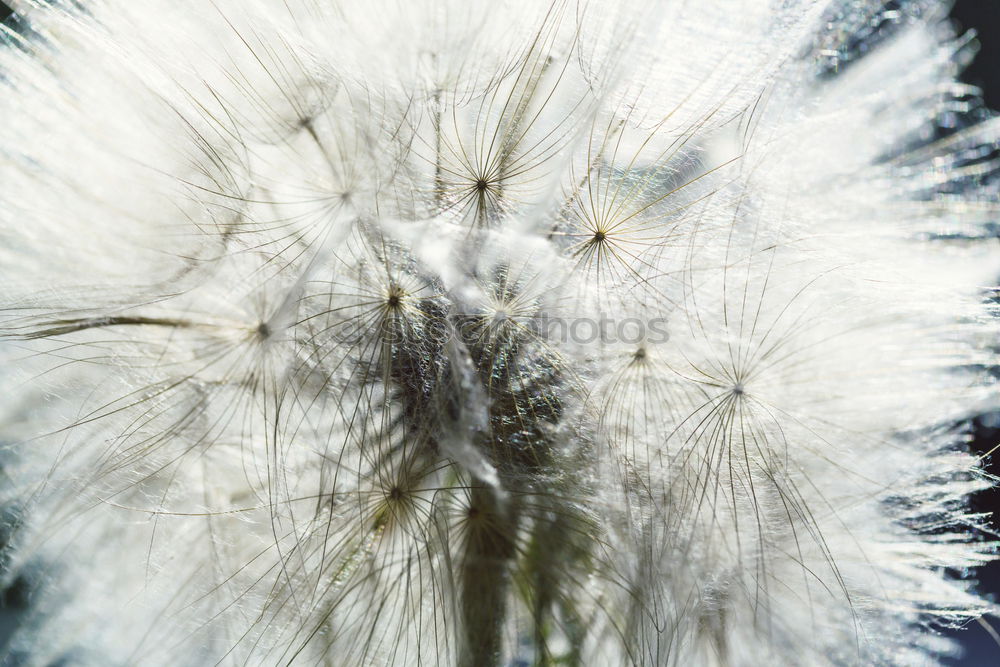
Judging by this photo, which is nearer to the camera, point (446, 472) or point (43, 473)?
point (446, 472)

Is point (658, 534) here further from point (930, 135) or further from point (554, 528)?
point (930, 135)

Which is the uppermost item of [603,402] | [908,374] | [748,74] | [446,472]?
[748,74]

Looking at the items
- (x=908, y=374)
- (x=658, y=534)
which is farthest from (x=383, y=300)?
(x=908, y=374)

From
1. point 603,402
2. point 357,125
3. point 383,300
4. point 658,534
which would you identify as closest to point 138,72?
point 357,125

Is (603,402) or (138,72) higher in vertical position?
(138,72)

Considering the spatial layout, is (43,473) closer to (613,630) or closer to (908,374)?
(613,630)

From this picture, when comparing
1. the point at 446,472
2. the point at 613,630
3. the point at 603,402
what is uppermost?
the point at 603,402

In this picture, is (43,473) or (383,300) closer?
(383,300)
